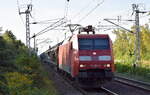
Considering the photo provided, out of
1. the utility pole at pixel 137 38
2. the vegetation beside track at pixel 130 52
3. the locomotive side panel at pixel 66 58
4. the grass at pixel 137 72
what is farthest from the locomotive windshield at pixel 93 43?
the utility pole at pixel 137 38

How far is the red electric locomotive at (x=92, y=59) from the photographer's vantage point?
22.4 metres

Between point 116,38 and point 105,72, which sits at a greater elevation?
point 116,38

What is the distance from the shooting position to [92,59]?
888 inches

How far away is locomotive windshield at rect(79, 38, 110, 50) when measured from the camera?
75.4ft

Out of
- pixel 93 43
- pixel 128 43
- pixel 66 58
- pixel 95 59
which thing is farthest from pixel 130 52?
pixel 128 43

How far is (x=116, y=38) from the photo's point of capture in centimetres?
11431

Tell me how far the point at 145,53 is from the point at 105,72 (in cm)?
7137

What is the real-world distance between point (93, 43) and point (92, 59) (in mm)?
1094

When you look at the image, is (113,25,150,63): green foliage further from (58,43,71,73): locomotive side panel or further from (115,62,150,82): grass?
(58,43,71,73): locomotive side panel

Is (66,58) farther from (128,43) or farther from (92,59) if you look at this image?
(128,43)

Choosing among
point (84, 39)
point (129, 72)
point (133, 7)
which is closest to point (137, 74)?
point (129, 72)

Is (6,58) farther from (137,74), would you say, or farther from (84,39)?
(137,74)

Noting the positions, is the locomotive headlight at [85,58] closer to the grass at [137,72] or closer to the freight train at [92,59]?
the freight train at [92,59]

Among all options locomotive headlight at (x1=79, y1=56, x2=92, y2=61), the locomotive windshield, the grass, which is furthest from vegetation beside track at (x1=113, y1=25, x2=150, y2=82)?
locomotive headlight at (x1=79, y1=56, x2=92, y2=61)
